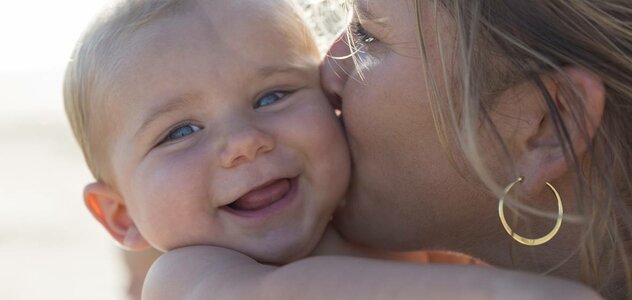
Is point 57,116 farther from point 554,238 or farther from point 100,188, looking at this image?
point 554,238

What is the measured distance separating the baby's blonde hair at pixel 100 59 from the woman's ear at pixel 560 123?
68 cm

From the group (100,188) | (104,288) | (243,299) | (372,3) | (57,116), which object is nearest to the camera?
(243,299)

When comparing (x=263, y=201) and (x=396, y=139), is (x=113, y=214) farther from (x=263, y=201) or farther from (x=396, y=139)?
(x=396, y=139)

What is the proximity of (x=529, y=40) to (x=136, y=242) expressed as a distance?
1.16 m

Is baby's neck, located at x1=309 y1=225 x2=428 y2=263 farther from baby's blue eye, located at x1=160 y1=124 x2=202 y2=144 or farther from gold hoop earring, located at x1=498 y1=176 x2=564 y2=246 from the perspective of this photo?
gold hoop earring, located at x1=498 y1=176 x2=564 y2=246

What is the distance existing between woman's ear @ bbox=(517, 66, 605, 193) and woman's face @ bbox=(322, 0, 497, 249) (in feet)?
0.67

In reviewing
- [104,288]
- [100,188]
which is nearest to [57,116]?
[104,288]

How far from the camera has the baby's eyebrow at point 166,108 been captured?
95.5 inches

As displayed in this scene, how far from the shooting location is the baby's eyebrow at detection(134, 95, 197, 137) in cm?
243

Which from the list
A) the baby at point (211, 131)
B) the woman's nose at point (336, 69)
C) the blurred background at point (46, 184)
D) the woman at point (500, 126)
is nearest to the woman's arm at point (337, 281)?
the baby at point (211, 131)

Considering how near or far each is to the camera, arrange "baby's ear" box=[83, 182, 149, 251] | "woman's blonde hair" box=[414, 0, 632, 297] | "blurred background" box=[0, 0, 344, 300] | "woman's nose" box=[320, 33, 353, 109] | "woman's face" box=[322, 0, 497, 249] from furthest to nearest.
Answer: "blurred background" box=[0, 0, 344, 300], "baby's ear" box=[83, 182, 149, 251], "woman's nose" box=[320, 33, 353, 109], "woman's face" box=[322, 0, 497, 249], "woman's blonde hair" box=[414, 0, 632, 297]

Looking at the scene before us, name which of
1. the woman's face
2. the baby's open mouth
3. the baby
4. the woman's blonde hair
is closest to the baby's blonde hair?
the baby

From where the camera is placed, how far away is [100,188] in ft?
8.80

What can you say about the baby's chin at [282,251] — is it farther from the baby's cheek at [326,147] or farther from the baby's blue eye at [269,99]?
the baby's blue eye at [269,99]
